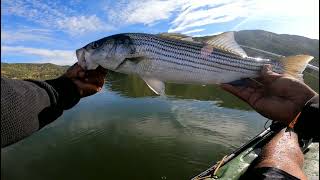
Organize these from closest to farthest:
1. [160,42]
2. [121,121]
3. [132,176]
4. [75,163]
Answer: [160,42], [132,176], [75,163], [121,121]

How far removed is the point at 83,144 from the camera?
24125mm

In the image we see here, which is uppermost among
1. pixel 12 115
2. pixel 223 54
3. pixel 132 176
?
pixel 223 54

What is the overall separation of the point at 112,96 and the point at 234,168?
32861 millimetres

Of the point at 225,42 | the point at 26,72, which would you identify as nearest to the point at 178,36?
the point at 225,42

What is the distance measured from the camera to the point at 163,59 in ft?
18.2

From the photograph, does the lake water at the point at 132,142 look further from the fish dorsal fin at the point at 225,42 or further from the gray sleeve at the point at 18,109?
the gray sleeve at the point at 18,109

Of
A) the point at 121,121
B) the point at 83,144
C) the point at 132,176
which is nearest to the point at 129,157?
the point at 132,176

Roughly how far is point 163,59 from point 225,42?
1291 mm

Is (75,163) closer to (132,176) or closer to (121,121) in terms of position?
(132,176)

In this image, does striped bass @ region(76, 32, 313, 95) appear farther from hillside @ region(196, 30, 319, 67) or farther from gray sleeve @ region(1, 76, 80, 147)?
hillside @ region(196, 30, 319, 67)

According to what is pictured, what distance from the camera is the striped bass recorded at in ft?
18.2

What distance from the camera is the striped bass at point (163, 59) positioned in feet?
18.2

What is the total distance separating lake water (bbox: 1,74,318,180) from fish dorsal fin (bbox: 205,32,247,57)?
14597 mm

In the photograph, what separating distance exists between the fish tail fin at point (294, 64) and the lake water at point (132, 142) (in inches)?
572
